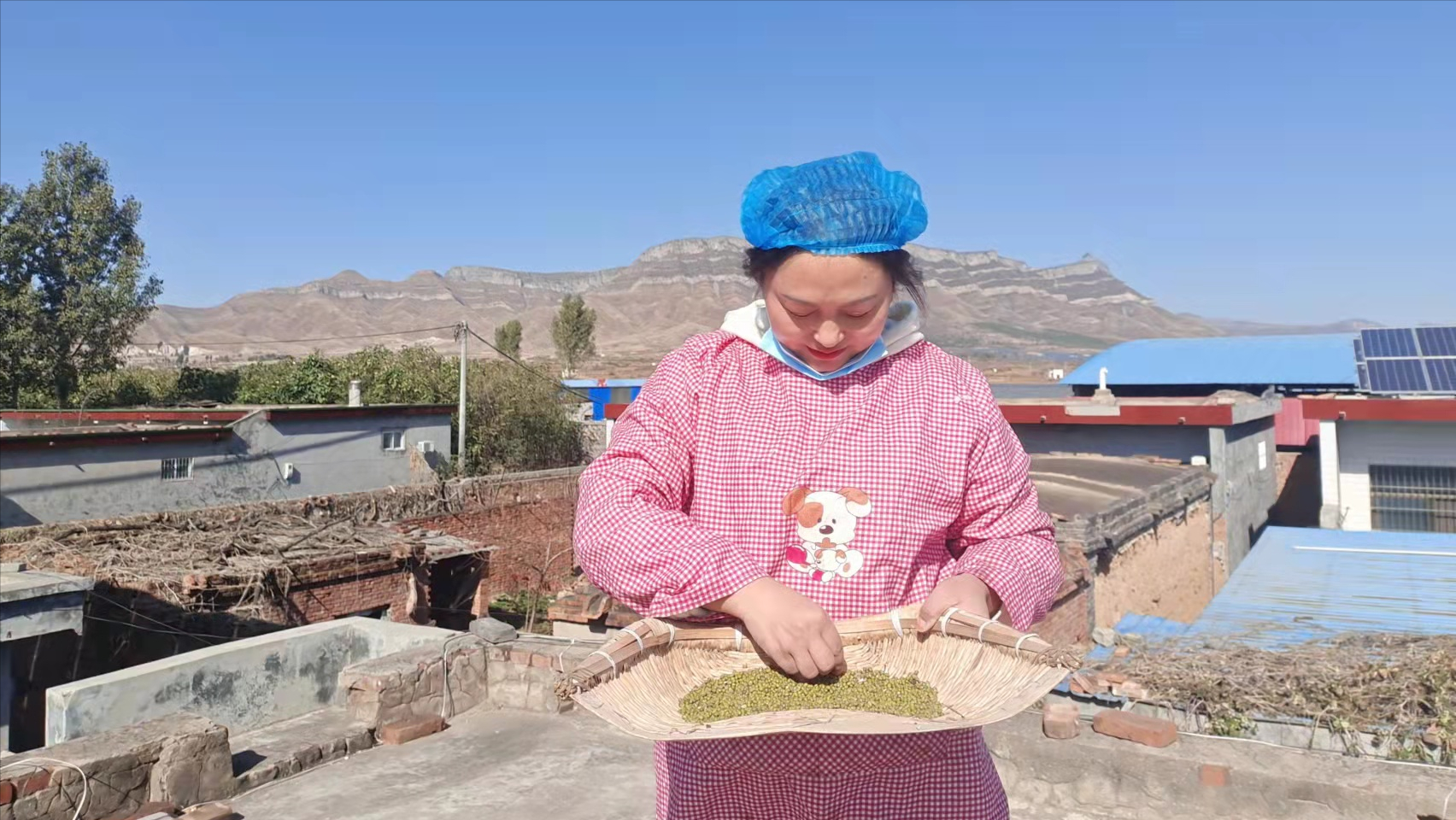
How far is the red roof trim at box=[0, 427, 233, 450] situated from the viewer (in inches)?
527

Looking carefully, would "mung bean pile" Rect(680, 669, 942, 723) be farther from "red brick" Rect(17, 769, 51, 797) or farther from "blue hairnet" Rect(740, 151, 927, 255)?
"red brick" Rect(17, 769, 51, 797)

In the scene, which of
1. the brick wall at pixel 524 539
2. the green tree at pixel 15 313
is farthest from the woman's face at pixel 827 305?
the green tree at pixel 15 313

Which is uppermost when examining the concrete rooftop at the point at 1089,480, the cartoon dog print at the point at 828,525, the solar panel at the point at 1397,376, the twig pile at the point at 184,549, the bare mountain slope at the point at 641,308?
the bare mountain slope at the point at 641,308

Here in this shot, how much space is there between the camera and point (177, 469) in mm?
15492

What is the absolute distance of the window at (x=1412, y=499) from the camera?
14.7 meters

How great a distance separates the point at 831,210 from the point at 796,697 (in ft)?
2.61

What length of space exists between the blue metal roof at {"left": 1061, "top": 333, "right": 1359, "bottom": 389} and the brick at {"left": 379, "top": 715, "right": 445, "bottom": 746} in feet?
68.3

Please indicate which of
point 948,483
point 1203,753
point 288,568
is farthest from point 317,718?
point 288,568

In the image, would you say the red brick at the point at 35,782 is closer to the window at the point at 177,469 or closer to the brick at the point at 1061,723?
the brick at the point at 1061,723

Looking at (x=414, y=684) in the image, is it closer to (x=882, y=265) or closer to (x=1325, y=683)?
(x=882, y=265)

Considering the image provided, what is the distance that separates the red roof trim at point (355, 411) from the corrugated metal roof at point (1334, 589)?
14303 mm

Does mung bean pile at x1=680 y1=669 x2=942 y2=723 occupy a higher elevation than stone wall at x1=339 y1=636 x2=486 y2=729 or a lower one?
higher

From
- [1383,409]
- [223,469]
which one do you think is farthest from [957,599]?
[223,469]

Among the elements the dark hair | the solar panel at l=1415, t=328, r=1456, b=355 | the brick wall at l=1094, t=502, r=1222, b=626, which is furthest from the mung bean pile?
the solar panel at l=1415, t=328, r=1456, b=355
